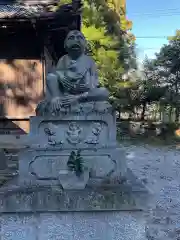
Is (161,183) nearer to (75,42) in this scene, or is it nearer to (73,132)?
(73,132)

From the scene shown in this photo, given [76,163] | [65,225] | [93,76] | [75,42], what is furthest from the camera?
[93,76]

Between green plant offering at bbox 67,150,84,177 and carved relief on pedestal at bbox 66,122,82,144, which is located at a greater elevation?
carved relief on pedestal at bbox 66,122,82,144

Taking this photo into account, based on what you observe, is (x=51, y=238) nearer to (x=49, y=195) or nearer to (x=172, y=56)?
(x=49, y=195)

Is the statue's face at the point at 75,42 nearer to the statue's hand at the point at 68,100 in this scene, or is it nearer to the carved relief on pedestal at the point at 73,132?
the statue's hand at the point at 68,100

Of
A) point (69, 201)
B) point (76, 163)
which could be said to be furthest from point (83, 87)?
point (69, 201)

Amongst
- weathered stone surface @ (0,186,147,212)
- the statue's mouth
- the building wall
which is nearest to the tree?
the building wall

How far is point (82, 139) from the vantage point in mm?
3148

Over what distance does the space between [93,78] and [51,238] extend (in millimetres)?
1662

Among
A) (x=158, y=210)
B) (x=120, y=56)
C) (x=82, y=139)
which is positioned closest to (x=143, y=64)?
(x=120, y=56)

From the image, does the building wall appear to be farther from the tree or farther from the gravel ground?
the tree

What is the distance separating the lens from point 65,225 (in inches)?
109

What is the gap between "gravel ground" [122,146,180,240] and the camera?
150 inches

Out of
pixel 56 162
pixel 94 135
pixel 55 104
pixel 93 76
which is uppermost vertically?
pixel 93 76

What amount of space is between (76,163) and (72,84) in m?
0.81
